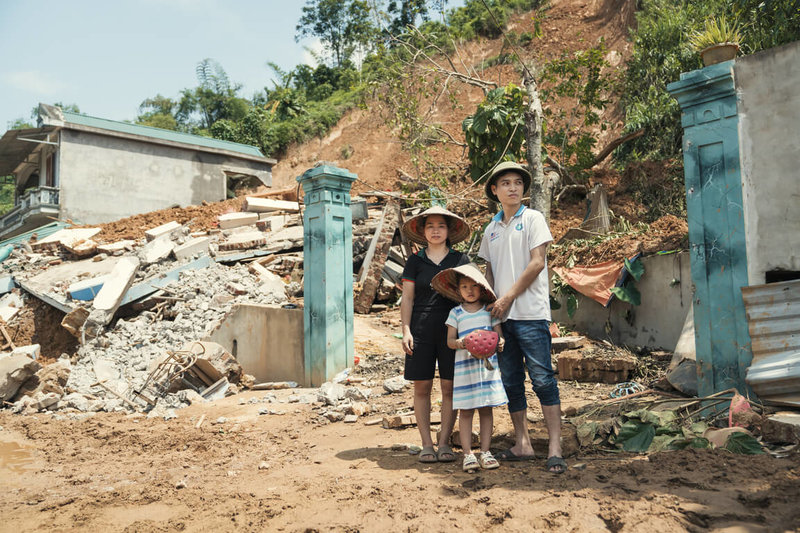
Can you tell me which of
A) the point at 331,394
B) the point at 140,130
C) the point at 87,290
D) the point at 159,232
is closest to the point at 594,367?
the point at 331,394

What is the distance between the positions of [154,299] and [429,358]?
8531mm

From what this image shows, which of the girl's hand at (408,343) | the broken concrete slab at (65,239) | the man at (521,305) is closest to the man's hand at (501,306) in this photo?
the man at (521,305)

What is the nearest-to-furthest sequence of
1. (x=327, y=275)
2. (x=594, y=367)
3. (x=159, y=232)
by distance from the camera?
(x=594, y=367) < (x=327, y=275) < (x=159, y=232)

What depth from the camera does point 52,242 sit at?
15.7m

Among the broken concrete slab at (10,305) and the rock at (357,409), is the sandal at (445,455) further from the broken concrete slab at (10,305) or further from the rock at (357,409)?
the broken concrete slab at (10,305)

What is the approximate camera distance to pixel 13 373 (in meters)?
7.88

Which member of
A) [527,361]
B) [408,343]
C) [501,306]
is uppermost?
[501,306]

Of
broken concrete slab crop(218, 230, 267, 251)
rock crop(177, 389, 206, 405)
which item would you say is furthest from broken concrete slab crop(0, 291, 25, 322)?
rock crop(177, 389, 206, 405)

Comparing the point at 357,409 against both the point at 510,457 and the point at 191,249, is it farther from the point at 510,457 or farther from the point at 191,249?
the point at 191,249

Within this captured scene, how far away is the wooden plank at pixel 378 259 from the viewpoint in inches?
414

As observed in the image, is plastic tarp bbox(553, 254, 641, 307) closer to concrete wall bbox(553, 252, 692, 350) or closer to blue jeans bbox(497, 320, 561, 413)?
concrete wall bbox(553, 252, 692, 350)

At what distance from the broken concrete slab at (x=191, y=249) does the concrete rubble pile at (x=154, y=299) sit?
0.02 m

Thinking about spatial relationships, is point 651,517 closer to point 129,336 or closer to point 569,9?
point 129,336

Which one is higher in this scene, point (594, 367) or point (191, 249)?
point (191, 249)
